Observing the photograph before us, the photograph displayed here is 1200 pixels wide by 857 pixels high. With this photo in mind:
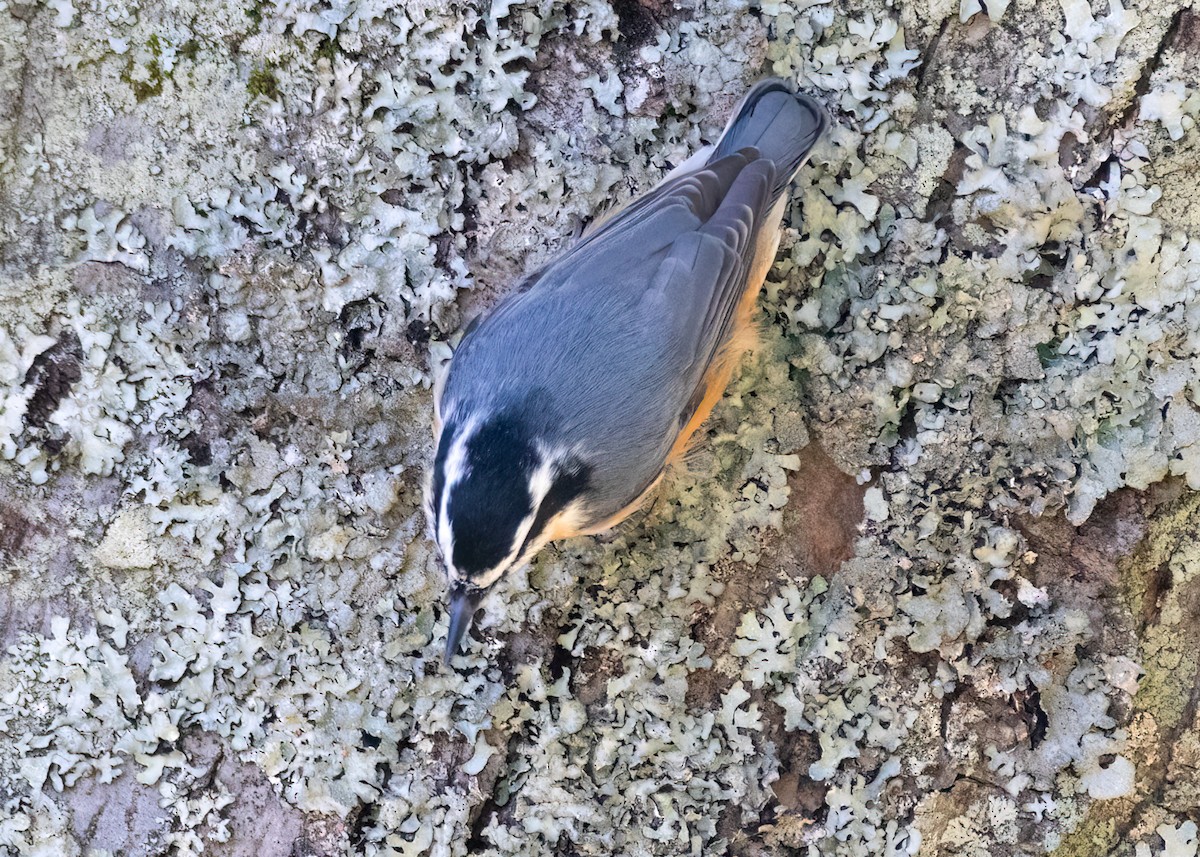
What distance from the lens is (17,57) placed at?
2.22 metres

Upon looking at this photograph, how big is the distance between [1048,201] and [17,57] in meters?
2.44

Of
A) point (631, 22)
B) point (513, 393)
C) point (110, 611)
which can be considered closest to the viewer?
point (513, 393)

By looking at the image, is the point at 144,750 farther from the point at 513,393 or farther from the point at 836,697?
the point at 836,697

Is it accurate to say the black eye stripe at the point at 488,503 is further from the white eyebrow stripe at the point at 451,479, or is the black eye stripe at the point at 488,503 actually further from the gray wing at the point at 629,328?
the gray wing at the point at 629,328

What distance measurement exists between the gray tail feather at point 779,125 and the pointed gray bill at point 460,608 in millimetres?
1221

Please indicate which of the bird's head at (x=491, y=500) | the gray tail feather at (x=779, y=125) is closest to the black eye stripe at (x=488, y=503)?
the bird's head at (x=491, y=500)

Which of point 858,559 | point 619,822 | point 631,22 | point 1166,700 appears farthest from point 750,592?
point 631,22

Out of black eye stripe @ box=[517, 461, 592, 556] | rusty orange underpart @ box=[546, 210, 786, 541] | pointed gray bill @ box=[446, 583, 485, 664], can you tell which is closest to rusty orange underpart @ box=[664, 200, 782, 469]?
rusty orange underpart @ box=[546, 210, 786, 541]

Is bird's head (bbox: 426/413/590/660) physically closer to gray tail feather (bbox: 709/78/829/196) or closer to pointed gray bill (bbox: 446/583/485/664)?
pointed gray bill (bbox: 446/583/485/664)

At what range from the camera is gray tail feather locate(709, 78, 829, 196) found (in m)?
2.31

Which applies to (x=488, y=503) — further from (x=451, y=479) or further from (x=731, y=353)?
(x=731, y=353)

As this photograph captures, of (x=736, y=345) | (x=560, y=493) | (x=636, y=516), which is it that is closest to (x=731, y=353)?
(x=736, y=345)

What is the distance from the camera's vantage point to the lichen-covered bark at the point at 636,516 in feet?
7.48

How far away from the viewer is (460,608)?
2.02 m
